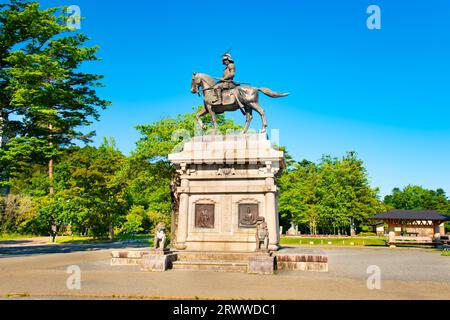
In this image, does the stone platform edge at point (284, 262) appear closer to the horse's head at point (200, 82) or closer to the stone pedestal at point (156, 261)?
the stone pedestal at point (156, 261)

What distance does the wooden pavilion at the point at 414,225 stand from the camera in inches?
1538

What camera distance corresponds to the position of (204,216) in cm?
1645

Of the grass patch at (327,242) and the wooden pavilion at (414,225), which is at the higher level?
the wooden pavilion at (414,225)

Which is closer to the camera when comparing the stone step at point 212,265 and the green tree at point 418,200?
the stone step at point 212,265

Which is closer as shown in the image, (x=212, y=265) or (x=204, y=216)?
(x=212, y=265)

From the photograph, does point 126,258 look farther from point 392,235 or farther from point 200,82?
point 392,235

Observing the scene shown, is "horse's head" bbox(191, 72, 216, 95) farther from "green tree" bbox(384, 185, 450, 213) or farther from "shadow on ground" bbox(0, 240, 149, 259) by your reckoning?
"green tree" bbox(384, 185, 450, 213)

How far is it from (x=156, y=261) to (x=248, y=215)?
15.3 ft

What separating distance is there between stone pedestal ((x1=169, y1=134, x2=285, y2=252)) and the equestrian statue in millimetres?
1383

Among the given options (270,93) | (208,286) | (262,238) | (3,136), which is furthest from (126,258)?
(3,136)

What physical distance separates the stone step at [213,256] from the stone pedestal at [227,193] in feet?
4.33

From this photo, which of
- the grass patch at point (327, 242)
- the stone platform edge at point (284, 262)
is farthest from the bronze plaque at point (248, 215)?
the grass patch at point (327, 242)

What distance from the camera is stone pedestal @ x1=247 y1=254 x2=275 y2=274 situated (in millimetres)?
12383
